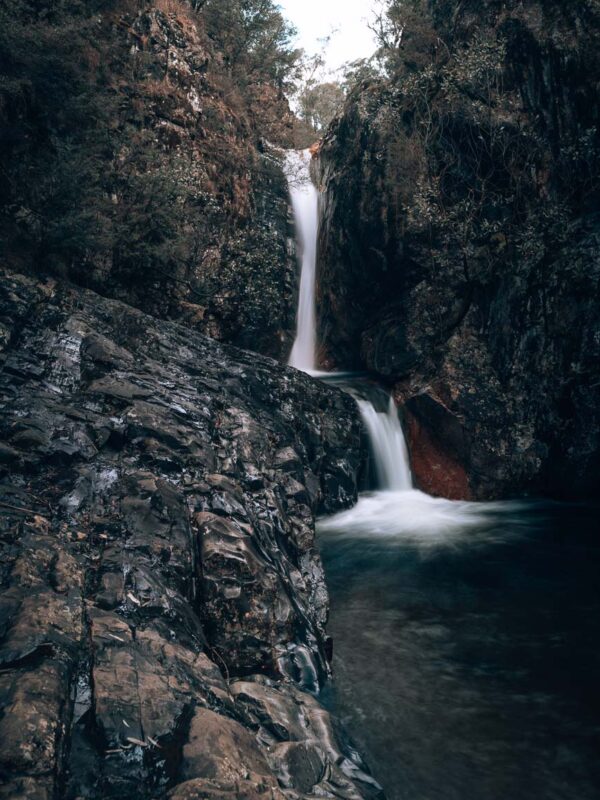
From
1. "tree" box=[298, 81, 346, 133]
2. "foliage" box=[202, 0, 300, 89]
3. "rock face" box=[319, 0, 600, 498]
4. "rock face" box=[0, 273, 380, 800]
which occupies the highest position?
"tree" box=[298, 81, 346, 133]

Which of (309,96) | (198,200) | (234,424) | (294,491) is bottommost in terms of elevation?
(294,491)

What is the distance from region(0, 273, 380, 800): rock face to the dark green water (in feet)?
2.61

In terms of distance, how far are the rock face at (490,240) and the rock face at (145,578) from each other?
6.05 meters

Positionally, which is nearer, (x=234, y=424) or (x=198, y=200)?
(x=234, y=424)

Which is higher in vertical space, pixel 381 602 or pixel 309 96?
pixel 309 96

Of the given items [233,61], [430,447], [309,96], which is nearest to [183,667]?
[430,447]

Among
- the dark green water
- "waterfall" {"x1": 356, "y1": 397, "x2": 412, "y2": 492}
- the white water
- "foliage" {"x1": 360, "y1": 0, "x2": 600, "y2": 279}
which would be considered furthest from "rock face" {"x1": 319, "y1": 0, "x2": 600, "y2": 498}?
the dark green water

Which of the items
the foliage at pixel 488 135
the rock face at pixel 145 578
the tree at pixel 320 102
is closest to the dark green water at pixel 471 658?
the rock face at pixel 145 578

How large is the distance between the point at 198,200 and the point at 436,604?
10.8m

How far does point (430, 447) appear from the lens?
1338 cm

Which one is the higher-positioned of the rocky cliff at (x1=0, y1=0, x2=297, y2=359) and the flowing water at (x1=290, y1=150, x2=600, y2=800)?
the rocky cliff at (x1=0, y1=0, x2=297, y2=359)

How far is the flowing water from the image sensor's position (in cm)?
472

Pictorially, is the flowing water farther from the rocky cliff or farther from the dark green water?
the rocky cliff

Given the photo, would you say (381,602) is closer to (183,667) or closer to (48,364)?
(183,667)
